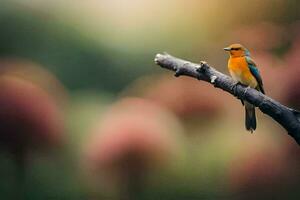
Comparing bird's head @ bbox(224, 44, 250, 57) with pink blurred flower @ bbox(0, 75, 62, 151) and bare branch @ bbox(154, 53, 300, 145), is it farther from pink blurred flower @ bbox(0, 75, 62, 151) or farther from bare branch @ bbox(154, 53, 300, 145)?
pink blurred flower @ bbox(0, 75, 62, 151)

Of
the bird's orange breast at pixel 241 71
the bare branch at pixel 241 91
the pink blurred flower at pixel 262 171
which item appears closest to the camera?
the bare branch at pixel 241 91

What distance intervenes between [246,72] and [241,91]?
0.11 m

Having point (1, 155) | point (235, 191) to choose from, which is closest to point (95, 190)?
point (1, 155)

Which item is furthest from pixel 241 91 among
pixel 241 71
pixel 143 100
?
pixel 143 100

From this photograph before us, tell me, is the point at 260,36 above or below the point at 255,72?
above

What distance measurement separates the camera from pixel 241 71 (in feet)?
5.98

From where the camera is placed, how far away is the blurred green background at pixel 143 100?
6.31 ft

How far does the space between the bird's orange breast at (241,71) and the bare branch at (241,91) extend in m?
0.05

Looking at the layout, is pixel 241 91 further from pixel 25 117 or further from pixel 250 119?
pixel 25 117

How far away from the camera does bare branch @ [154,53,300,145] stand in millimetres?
1547

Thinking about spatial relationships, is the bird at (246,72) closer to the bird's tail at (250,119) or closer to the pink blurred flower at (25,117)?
the bird's tail at (250,119)

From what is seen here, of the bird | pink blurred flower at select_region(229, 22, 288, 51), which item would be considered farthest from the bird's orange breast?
pink blurred flower at select_region(229, 22, 288, 51)

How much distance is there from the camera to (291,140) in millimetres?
1923

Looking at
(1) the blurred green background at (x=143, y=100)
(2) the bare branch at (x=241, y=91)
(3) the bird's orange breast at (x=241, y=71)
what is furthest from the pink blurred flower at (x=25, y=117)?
(3) the bird's orange breast at (x=241, y=71)
